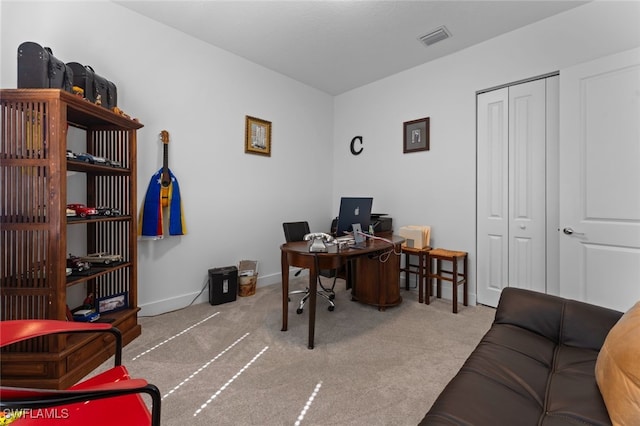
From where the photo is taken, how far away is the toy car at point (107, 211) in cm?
219

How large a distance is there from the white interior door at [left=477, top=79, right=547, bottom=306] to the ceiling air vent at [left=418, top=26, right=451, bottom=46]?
0.77 meters

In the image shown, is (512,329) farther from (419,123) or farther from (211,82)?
(211,82)

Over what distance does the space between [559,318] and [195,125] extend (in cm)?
344

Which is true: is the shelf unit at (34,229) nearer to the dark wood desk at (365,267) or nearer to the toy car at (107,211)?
the toy car at (107,211)

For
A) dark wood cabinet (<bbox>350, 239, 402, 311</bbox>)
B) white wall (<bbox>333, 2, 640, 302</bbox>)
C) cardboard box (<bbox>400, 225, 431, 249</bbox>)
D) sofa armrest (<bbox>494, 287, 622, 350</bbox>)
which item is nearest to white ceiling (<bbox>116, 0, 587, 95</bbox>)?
white wall (<bbox>333, 2, 640, 302</bbox>)

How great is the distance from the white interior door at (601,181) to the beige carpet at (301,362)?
934mm

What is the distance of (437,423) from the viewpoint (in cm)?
82

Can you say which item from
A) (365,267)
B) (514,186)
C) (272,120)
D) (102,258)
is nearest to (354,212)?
(365,267)

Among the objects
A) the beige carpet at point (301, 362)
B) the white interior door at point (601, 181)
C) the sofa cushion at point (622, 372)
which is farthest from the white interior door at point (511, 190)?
the sofa cushion at point (622, 372)

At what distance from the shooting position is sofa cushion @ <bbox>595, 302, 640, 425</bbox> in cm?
78

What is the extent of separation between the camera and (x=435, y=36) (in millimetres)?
2951

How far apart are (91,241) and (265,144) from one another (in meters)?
2.17

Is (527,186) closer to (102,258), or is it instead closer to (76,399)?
(76,399)

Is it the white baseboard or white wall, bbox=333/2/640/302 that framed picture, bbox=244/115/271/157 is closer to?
white wall, bbox=333/2/640/302
